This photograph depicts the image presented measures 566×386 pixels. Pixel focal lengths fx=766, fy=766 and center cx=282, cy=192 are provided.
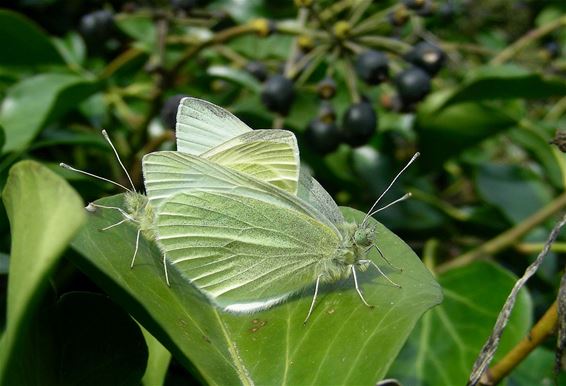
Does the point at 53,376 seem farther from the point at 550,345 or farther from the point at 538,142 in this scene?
the point at 538,142

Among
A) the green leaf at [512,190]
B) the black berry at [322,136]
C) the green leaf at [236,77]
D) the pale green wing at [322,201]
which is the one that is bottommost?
the green leaf at [512,190]

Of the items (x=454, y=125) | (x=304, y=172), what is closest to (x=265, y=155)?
(x=304, y=172)

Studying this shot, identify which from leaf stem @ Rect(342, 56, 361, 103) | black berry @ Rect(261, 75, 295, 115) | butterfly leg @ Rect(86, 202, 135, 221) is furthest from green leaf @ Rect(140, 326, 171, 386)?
leaf stem @ Rect(342, 56, 361, 103)

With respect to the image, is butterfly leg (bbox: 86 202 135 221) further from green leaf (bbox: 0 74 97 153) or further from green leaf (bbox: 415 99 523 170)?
green leaf (bbox: 415 99 523 170)

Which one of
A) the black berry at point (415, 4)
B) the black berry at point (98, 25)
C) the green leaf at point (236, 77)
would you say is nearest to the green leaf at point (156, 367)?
the green leaf at point (236, 77)

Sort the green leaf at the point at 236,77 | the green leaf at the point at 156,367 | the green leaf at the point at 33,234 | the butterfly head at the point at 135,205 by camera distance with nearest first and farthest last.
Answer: the green leaf at the point at 33,234 → the green leaf at the point at 156,367 → the butterfly head at the point at 135,205 → the green leaf at the point at 236,77

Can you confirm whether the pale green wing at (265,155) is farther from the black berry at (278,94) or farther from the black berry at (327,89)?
the black berry at (327,89)
